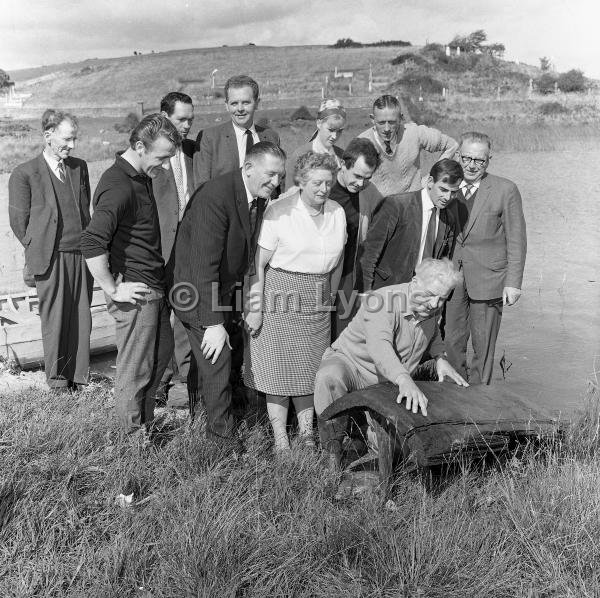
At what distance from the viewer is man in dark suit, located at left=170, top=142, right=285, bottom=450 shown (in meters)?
3.67

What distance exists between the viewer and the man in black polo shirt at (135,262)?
3498 mm

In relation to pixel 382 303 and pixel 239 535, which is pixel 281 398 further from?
pixel 239 535

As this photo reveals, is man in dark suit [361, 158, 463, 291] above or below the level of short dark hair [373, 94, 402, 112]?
below

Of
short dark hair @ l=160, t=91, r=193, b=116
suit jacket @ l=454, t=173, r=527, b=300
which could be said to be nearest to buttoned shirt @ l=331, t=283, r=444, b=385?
suit jacket @ l=454, t=173, r=527, b=300

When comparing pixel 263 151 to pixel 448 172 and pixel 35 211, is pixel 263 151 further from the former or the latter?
pixel 35 211

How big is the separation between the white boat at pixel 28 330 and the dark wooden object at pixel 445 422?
11.0 ft

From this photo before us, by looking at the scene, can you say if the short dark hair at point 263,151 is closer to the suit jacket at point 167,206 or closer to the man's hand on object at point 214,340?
the man's hand on object at point 214,340

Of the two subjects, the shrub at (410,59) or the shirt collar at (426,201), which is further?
the shrub at (410,59)

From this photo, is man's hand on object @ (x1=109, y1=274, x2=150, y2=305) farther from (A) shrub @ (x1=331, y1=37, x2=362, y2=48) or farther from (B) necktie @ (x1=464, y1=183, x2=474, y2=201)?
(A) shrub @ (x1=331, y1=37, x2=362, y2=48)

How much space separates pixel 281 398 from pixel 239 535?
1.27m

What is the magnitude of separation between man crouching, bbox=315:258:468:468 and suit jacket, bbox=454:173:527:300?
1228mm

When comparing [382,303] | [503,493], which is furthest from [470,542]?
[382,303]

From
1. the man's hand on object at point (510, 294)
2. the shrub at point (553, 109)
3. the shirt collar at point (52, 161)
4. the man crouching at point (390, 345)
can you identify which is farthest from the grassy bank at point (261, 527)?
the shrub at point (553, 109)

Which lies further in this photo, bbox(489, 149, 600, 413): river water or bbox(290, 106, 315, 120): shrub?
bbox(290, 106, 315, 120): shrub
